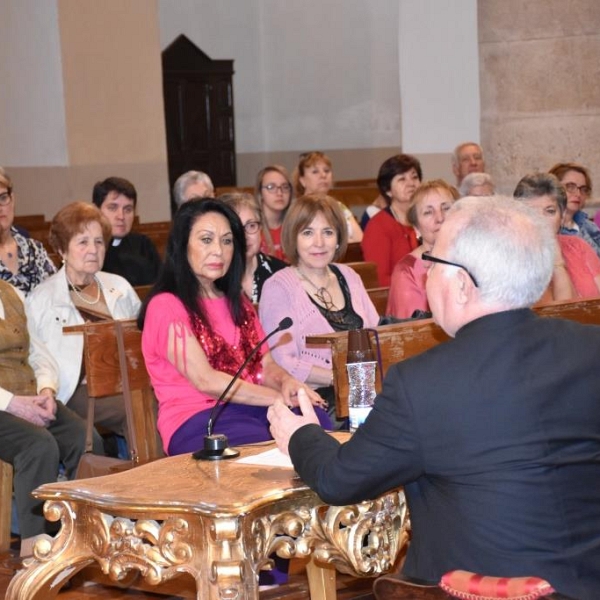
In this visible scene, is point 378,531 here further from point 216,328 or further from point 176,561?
point 216,328

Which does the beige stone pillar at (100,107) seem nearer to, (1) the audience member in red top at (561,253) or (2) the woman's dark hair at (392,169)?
(2) the woman's dark hair at (392,169)

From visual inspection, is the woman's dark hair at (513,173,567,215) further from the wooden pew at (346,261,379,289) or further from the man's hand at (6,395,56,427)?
the man's hand at (6,395,56,427)

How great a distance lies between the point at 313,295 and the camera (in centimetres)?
485

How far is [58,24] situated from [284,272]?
6.65 metres

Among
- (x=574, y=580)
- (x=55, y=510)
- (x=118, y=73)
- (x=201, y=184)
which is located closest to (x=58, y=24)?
(x=118, y=73)

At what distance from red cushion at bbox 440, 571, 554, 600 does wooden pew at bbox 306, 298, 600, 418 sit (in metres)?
1.80

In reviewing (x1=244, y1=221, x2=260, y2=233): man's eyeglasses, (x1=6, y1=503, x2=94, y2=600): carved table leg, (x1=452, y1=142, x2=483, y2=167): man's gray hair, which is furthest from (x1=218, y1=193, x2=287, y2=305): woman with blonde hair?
(x1=452, y1=142, x2=483, y2=167): man's gray hair

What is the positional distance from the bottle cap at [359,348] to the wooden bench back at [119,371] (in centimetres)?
134

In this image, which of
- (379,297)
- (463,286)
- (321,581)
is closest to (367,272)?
(379,297)

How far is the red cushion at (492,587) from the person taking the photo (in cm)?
191

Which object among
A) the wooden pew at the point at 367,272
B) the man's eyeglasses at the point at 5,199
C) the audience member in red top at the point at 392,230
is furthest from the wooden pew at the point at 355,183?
the man's eyeglasses at the point at 5,199

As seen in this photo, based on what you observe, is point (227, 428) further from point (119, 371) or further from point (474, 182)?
point (474, 182)

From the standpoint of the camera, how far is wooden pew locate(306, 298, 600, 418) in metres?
4.17

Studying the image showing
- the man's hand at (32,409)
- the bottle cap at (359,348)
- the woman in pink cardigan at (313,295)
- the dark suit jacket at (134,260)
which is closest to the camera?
the bottle cap at (359,348)
